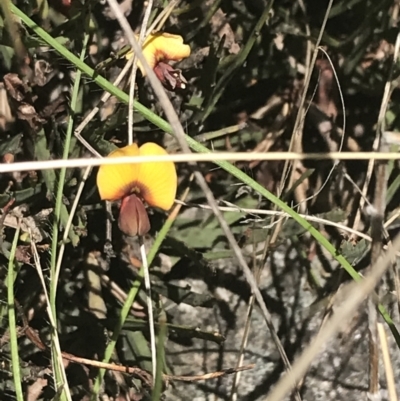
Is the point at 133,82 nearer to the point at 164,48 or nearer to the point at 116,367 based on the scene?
the point at 164,48

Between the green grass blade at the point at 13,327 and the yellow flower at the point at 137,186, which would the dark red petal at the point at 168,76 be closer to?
the yellow flower at the point at 137,186

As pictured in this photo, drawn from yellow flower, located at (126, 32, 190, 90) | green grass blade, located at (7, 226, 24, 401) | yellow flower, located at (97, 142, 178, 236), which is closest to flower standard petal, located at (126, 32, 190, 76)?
yellow flower, located at (126, 32, 190, 90)

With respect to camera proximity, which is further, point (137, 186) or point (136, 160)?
point (137, 186)

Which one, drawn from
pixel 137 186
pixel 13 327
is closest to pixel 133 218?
pixel 137 186

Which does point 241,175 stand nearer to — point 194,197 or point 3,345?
point 194,197

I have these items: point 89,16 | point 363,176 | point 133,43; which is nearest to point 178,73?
point 89,16

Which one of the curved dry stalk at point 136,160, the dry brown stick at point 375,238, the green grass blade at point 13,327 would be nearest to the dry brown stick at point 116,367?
the green grass blade at point 13,327

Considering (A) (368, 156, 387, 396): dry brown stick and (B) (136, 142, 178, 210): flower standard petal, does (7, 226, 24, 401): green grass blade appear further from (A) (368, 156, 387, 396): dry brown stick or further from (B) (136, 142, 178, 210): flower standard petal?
(A) (368, 156, 387, 396): dry brown stick
